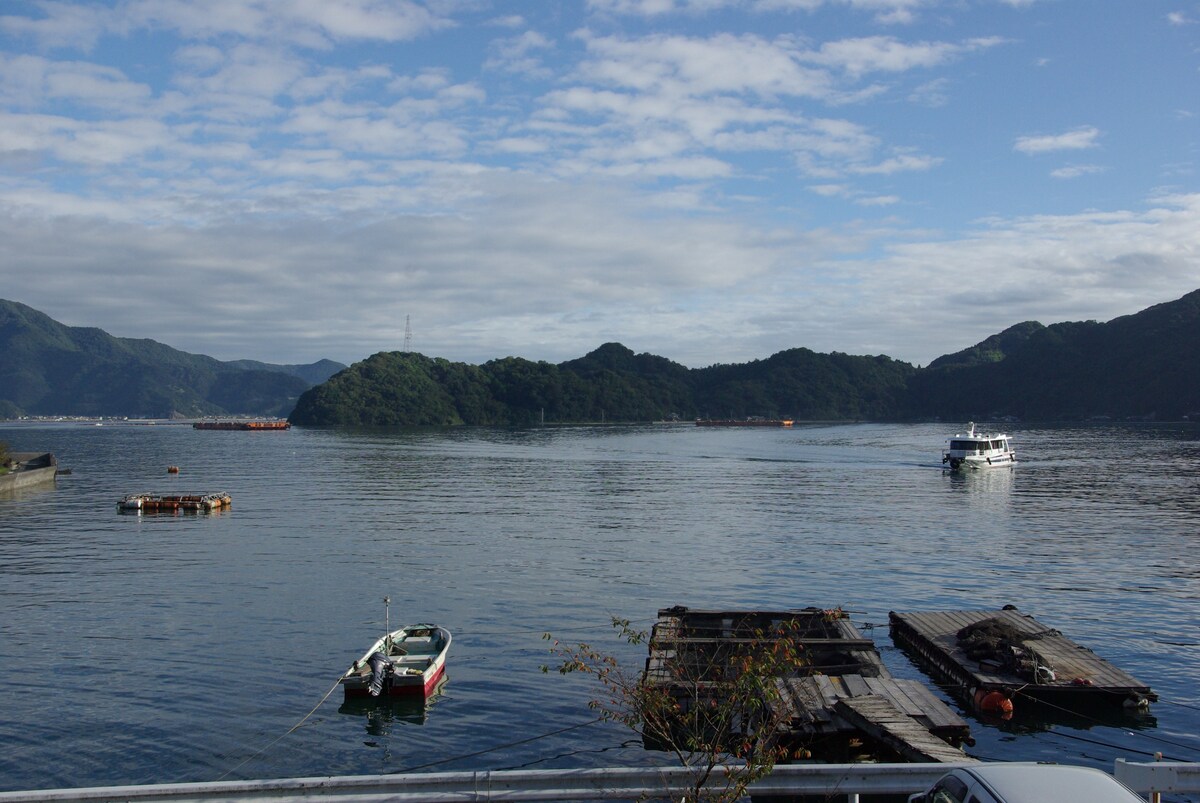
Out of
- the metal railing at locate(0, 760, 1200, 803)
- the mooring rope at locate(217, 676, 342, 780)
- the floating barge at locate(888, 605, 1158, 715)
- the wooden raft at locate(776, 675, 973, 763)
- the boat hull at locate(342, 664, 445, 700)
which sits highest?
the metal railing at locate(0, 760, 1200, 803)

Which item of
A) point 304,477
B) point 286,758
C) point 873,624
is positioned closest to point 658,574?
point 873,624

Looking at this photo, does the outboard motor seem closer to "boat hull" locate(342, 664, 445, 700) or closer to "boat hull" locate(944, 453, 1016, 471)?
"boat hull" locate(342, 664, 445, 700)

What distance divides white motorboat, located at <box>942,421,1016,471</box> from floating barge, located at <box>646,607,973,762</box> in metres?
88.5

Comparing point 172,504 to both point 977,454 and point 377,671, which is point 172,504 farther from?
point 977,454

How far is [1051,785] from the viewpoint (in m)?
8.51

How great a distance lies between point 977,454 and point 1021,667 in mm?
92938

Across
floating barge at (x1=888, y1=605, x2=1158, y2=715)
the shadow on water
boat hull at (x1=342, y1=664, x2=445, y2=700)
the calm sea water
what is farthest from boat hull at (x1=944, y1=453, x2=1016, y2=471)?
the shadow on water

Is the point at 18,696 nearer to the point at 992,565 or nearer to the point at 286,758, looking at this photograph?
the point at 286,758

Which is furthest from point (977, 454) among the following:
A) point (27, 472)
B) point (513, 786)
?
point (513, 786)

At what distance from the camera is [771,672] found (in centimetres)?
1055

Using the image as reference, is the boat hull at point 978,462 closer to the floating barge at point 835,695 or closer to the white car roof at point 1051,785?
the floating barge at point 835,695

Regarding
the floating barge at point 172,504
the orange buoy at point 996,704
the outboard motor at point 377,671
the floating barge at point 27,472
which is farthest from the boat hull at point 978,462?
the floating barge at point 27,472

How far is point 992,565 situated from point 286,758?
122 feet

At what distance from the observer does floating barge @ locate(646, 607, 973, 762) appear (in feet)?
59.5
